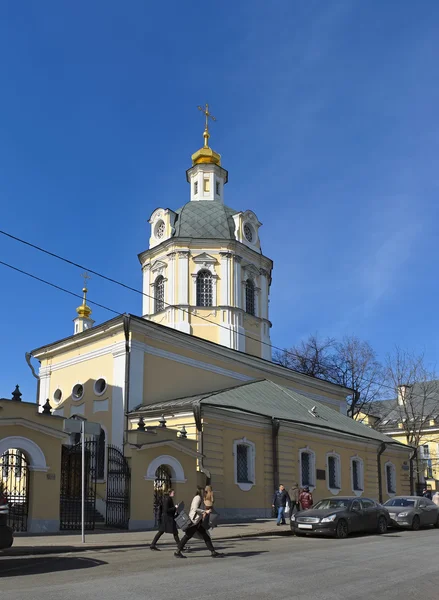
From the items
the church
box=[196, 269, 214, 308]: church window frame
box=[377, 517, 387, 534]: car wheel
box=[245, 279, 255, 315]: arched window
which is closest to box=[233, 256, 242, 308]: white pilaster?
the church

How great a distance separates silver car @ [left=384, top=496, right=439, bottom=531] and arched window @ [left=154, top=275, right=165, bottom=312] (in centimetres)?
1506

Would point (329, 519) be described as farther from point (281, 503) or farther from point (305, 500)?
point (305, 500)

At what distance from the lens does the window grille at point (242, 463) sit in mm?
23472

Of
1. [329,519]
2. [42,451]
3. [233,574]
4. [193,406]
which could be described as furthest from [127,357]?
[233,574]

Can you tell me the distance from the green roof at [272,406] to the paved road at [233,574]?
947 centimetres

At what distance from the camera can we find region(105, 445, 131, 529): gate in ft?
60.7

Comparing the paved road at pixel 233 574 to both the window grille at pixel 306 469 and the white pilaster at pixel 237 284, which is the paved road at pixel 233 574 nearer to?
the window grille at pixel 306 469

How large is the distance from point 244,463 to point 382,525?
6.51 m

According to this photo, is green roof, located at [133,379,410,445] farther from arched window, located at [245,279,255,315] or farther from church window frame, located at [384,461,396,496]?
arched window, located at [245,279,255,315]

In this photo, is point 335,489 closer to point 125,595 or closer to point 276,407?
point 276,407

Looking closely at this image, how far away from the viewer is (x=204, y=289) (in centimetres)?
3155

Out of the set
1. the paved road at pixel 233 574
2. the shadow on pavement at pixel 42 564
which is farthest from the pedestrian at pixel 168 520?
the shadow on pavement at pixel 42 564

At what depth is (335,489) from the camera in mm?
27953

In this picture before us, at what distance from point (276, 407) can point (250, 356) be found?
12.6 ft
